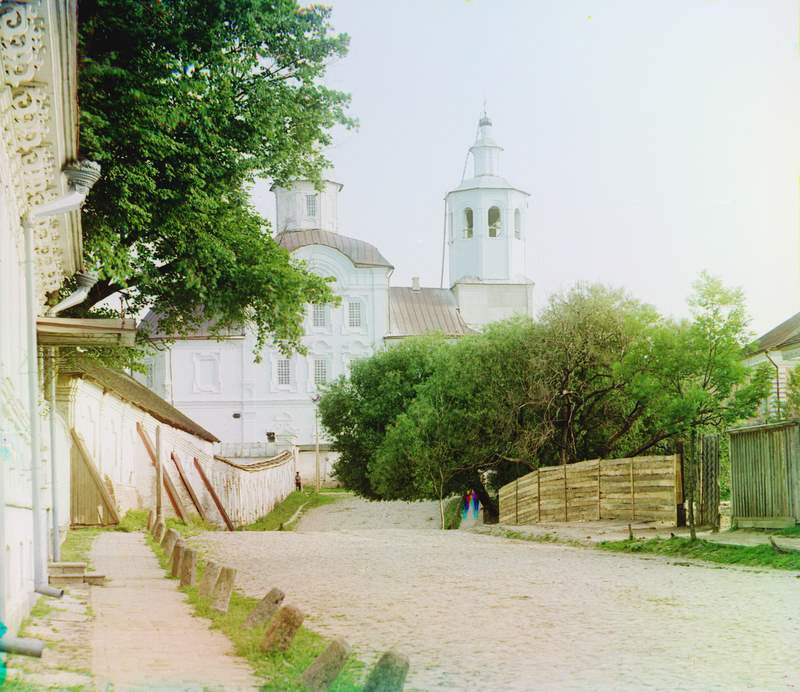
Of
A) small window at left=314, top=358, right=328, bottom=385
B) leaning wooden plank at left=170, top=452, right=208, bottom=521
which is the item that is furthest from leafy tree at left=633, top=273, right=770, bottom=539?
small window at left=314, top=358, right=328, bottom=385

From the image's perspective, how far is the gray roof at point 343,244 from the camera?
6556 cm

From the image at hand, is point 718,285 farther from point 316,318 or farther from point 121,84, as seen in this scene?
point 316,318

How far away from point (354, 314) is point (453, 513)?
2463 cm

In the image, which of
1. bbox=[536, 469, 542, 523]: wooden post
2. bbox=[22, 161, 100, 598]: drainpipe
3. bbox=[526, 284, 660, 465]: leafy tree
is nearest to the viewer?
bbox=[22, 161, 100, 598]: drainpipe

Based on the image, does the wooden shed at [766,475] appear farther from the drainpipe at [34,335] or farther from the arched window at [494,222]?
the arched window at [494,222]

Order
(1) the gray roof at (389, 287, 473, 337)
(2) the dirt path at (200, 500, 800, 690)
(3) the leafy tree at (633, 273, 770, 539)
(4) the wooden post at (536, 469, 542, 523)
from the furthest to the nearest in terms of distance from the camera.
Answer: (1) the gray roof at (389, 287, 473, 337) < (4) the wooden post at (536, 469, 542, 523) < (3) the leafy tree at (633, 273, 770, 539) < (2) the dirt path at (200, 500, 800, 690)

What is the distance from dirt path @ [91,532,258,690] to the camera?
7348 millimetres

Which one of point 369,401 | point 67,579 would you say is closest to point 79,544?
Answer: point 67,579

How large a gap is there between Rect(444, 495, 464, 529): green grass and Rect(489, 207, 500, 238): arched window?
1153 inches

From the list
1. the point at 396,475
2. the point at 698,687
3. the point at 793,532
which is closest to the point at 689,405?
the point at 793,532

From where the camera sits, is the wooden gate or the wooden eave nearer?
the wooden eave

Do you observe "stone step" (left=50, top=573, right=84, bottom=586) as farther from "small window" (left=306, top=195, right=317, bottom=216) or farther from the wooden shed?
"small window" (left=306, top=195, right=317, bottom=216)

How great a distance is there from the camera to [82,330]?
39.6 feet

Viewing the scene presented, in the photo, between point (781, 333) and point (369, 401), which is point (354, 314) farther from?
point (781, 333)
